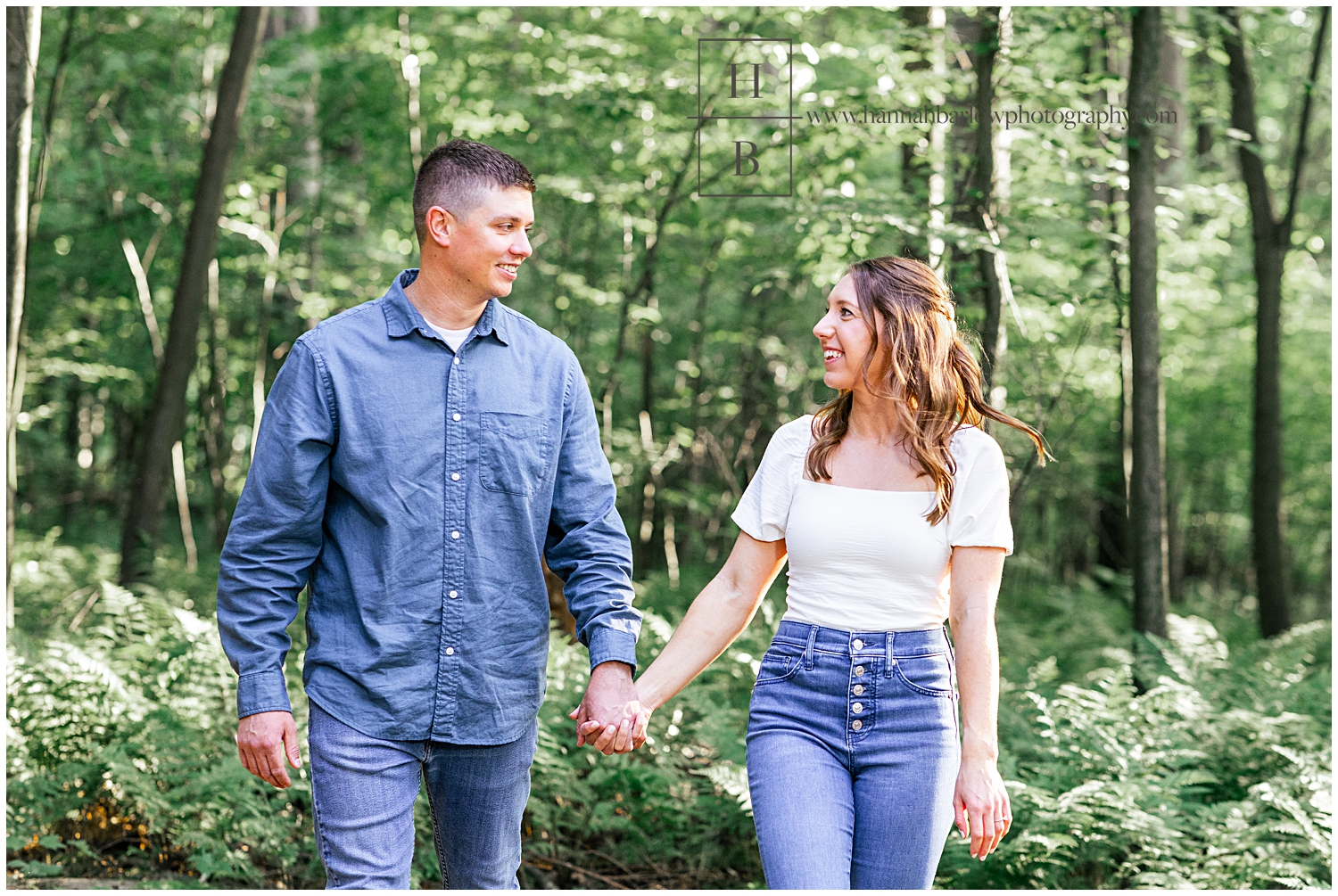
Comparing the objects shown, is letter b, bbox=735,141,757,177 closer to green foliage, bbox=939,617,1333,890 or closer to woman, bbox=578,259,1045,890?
green foliage, bbox=939,617,1333,890

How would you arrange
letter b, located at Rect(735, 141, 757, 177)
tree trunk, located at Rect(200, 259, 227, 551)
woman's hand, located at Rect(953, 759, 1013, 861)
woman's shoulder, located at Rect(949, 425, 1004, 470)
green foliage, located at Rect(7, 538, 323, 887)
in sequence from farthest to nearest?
tree trunk, located at Rect(200, 259, 227, 551) → letter b, located at Rect(735, 141, 757, 177) → green foliage, located at Rect(7, 538, 323, 887) → woman's shoulder, located at Rect(949, 425, 1004, 470) → woman's hand, located at Rect(953, 759, 1013, 861)

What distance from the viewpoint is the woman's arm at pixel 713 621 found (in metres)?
3.06

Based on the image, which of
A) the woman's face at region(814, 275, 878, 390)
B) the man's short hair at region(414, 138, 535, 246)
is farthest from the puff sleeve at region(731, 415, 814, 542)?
the man's short hair at region(414, 138, 535, 246)

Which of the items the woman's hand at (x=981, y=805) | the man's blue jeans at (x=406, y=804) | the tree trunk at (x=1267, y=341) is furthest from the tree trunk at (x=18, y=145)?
the tree trunk at (x=1267, y=341)

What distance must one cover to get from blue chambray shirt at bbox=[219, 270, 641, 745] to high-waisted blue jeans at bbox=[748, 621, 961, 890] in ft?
1.74

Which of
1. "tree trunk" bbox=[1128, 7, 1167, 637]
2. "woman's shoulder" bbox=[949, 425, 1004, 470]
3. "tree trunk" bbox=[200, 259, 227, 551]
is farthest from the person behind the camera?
"tree trunk" bbox=[200, 259, 227, 551]

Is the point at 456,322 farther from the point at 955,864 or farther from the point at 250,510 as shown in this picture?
the point at 955,864

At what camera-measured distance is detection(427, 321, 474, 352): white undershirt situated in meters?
3.03

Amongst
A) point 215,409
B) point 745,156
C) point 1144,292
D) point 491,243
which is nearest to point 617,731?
point 491,243

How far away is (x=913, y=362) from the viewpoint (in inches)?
116

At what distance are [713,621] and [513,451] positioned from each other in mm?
723

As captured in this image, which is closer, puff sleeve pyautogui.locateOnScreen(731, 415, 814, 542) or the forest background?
puff sleeve pyautogui.locateOnScreen(731, 415, 814, 542)

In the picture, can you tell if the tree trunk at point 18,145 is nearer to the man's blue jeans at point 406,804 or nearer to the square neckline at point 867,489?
the man's blue jeans at point 406,804

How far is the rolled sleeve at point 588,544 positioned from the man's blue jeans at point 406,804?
33 cm
